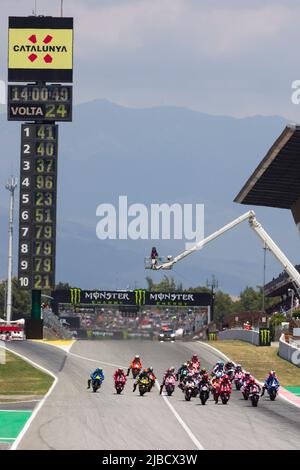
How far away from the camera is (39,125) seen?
8256 centimetres

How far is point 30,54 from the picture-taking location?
83250mm

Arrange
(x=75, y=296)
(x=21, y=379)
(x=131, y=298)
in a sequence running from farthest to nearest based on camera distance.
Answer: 1. (x=131, y=298)
2. (x=75, y=296)
3. (x=21, y=379)

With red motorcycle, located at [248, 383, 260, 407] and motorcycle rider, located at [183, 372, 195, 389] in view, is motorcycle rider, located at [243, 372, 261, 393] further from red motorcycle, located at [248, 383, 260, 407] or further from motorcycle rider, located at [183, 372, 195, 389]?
motorcycle rider, located at [183, 372, 195, 389]

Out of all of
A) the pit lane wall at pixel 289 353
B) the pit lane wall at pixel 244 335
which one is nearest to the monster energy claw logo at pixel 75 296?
the pit lane wall at pixel 244 335

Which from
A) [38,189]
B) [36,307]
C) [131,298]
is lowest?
[36,307]

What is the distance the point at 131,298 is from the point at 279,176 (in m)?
59.8

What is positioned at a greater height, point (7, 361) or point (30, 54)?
point (30, 54)

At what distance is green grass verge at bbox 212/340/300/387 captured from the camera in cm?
5984

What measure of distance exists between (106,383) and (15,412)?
11.7 meters

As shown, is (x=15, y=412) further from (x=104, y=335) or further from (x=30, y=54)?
(x=104, y=335)

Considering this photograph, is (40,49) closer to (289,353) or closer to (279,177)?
(279,177)

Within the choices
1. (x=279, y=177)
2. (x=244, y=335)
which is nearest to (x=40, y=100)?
(x=279, y=177)
